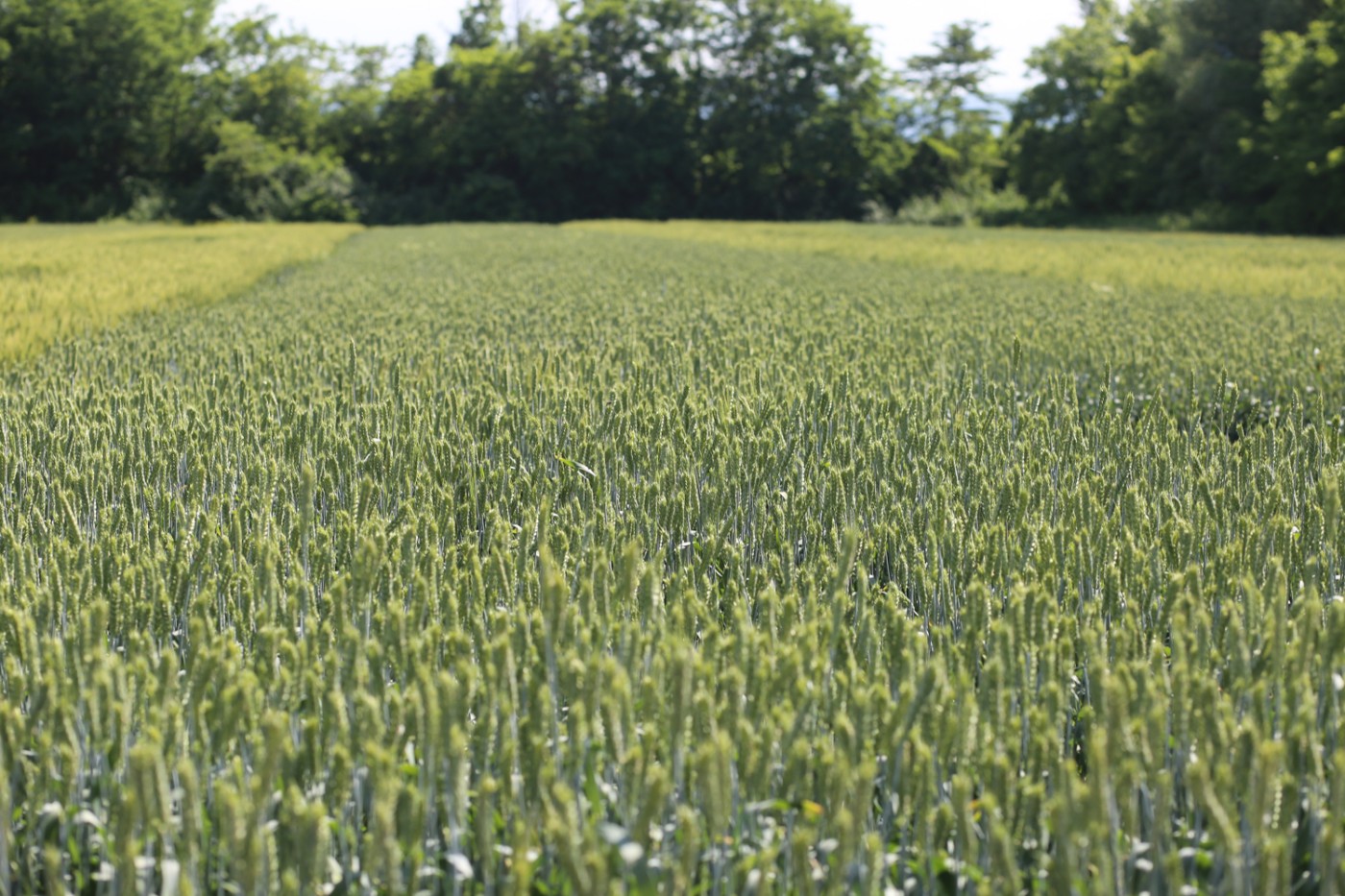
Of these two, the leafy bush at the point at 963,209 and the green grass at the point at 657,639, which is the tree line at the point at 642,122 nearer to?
the leafy bush at the point at 963,209

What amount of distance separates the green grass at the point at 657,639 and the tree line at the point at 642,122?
4148 cm

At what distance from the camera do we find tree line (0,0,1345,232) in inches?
1781

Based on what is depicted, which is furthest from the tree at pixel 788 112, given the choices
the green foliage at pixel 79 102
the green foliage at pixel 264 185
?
the green foliage at pixel 79 102

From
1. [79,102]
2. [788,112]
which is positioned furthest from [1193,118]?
[79,102]

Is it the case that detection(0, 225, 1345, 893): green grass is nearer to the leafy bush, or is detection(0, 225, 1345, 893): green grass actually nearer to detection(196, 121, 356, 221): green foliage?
the leafy bush

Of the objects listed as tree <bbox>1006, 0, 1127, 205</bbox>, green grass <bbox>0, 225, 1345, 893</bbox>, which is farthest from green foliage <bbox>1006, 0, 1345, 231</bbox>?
green grass <bbox>0, 225, 1345, 893</bbox>

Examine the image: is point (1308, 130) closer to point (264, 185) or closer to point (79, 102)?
point (264, 185)

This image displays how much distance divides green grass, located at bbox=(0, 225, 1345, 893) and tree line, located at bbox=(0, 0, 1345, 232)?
1633 inches

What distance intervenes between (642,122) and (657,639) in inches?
2181

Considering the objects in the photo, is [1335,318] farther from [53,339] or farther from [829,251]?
[829,251]

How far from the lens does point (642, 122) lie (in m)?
54.9

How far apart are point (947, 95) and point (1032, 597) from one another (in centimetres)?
6334

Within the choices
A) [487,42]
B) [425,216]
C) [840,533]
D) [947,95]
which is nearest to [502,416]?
[840,533]

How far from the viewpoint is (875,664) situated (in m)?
1.88
